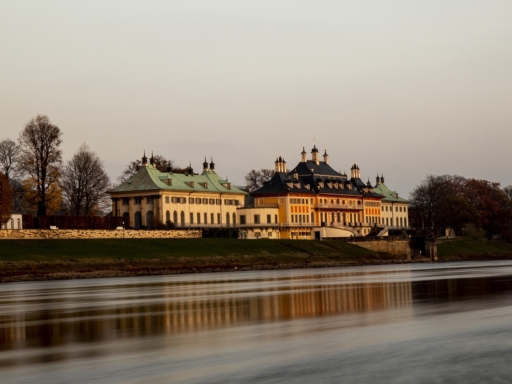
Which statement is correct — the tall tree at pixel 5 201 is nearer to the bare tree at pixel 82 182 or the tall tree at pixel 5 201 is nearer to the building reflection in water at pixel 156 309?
the bare tree at pixel 82 182

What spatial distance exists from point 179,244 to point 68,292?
5040 centimetres

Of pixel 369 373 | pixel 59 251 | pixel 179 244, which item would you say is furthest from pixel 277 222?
pixel 369 373

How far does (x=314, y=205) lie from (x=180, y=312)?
383ft

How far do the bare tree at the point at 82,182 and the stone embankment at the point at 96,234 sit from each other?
36.2ft

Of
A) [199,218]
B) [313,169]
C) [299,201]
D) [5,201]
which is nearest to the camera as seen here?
[5,201]

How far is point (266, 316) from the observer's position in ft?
97.9

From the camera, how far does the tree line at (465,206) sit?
150m

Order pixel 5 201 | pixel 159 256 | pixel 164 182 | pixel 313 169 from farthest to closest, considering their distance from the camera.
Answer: pixel 313 169
pixel 164 182
pixel 5 201
pixel 159 256

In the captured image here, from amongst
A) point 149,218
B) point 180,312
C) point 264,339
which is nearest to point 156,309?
point 180,312

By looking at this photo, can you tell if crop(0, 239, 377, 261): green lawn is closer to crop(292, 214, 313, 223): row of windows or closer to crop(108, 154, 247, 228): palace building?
crop(108, 154, 247, 228): palace building

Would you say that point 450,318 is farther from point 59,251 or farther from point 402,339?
point 59,251

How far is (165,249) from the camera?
9188 cm

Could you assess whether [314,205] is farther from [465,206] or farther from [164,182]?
[164,182]

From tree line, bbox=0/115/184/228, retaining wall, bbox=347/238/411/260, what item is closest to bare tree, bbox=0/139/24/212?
tree line, bbox=0/115/184/228
